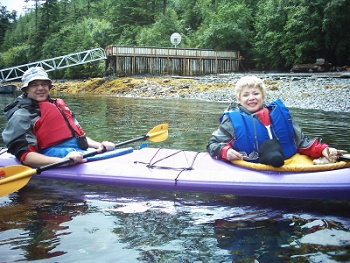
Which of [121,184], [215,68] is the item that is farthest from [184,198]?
[215,68]

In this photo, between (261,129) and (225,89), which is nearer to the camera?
(261,129)

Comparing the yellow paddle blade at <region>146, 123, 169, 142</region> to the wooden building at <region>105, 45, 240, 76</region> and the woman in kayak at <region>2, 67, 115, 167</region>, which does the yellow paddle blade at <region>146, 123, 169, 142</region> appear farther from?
the wooden building at <region>105, 45, 240, 76</region>

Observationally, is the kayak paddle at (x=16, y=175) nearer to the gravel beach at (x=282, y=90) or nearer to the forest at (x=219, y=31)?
the gravel beach at (x=282, y=90)

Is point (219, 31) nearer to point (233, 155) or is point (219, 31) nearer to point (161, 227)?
point (233, 155)

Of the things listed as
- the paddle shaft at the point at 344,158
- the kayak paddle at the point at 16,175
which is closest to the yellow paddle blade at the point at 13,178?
the kayak paddle at the point at 16,175

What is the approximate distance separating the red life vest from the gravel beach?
28.5 ft

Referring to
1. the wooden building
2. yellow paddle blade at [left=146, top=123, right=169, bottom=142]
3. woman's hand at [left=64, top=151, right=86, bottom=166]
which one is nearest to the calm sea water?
woman's hand at [left=64, top=151, right=86, bottom=166]

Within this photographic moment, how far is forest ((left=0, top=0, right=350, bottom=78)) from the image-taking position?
1978 cm

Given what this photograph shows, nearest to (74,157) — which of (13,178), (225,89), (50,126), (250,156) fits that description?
(50,126)

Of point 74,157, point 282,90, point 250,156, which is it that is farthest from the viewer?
point 282,90

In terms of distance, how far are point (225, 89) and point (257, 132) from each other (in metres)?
12.6

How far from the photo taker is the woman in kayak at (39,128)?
3664 millimetres

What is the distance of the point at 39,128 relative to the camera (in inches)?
150

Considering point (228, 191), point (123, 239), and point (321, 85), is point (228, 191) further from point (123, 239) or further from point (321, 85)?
point (321, 85)
